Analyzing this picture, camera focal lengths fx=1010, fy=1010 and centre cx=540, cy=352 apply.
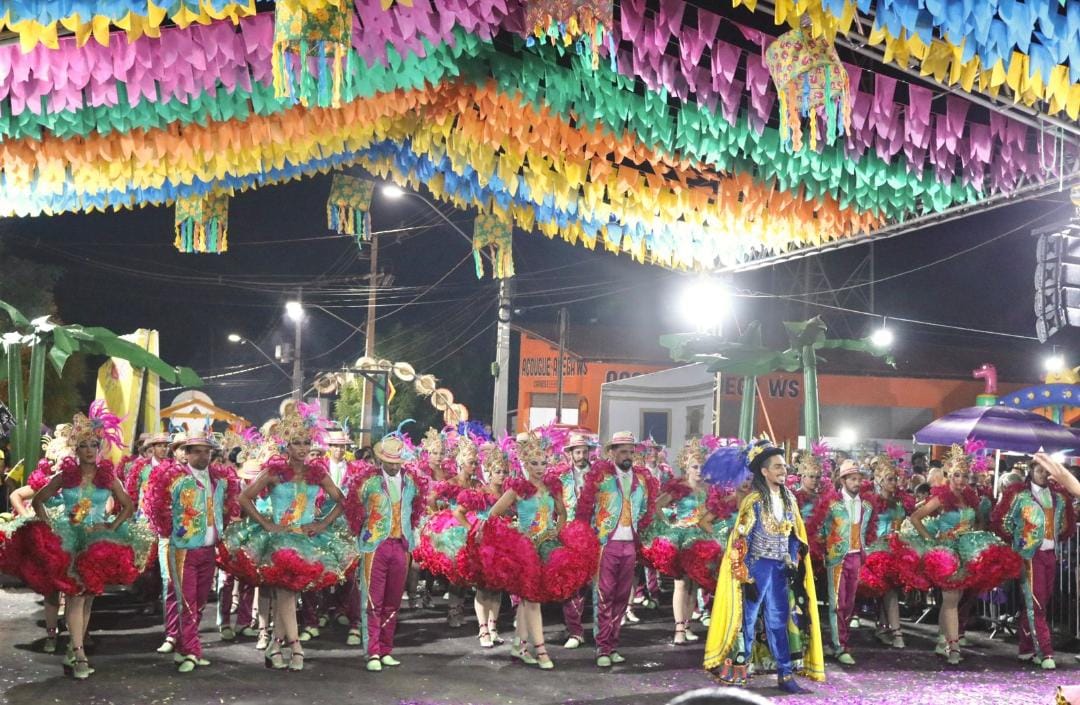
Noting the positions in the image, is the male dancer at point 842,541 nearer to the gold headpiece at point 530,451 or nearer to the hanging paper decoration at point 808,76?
the gold headpiece at point 530,451

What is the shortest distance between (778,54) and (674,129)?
172 cm

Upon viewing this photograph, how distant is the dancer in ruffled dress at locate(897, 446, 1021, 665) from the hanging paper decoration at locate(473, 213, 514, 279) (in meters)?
5.07

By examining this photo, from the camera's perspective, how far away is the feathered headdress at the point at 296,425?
7.52 m

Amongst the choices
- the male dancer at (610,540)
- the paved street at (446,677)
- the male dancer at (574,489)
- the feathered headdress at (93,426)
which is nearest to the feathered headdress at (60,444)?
the feathered headdress at (93,426)

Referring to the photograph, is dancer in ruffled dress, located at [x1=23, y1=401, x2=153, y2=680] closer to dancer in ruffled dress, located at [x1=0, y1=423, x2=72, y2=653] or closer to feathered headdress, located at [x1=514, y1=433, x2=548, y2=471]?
dancer in ruffled dress, located at [x1=0, y1=423, x2=72, y2=653]

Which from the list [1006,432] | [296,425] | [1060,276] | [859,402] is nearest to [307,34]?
[296,425]

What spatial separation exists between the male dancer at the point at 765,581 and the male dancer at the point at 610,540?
1.01 meters

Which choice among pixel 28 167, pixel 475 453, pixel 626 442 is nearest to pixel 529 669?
pixel 626 442

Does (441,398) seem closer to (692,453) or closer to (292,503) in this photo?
(692,453)

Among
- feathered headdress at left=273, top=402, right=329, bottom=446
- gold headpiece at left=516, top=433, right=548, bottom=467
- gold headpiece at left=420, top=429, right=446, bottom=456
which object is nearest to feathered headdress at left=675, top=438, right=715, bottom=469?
gold headpiece at left=516, top=433, right=548, bottom=467

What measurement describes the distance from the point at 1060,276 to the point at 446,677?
7322 millimetres

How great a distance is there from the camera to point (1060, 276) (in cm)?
1030

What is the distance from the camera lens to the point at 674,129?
837 cm

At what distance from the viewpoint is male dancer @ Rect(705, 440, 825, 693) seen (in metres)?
7.34
